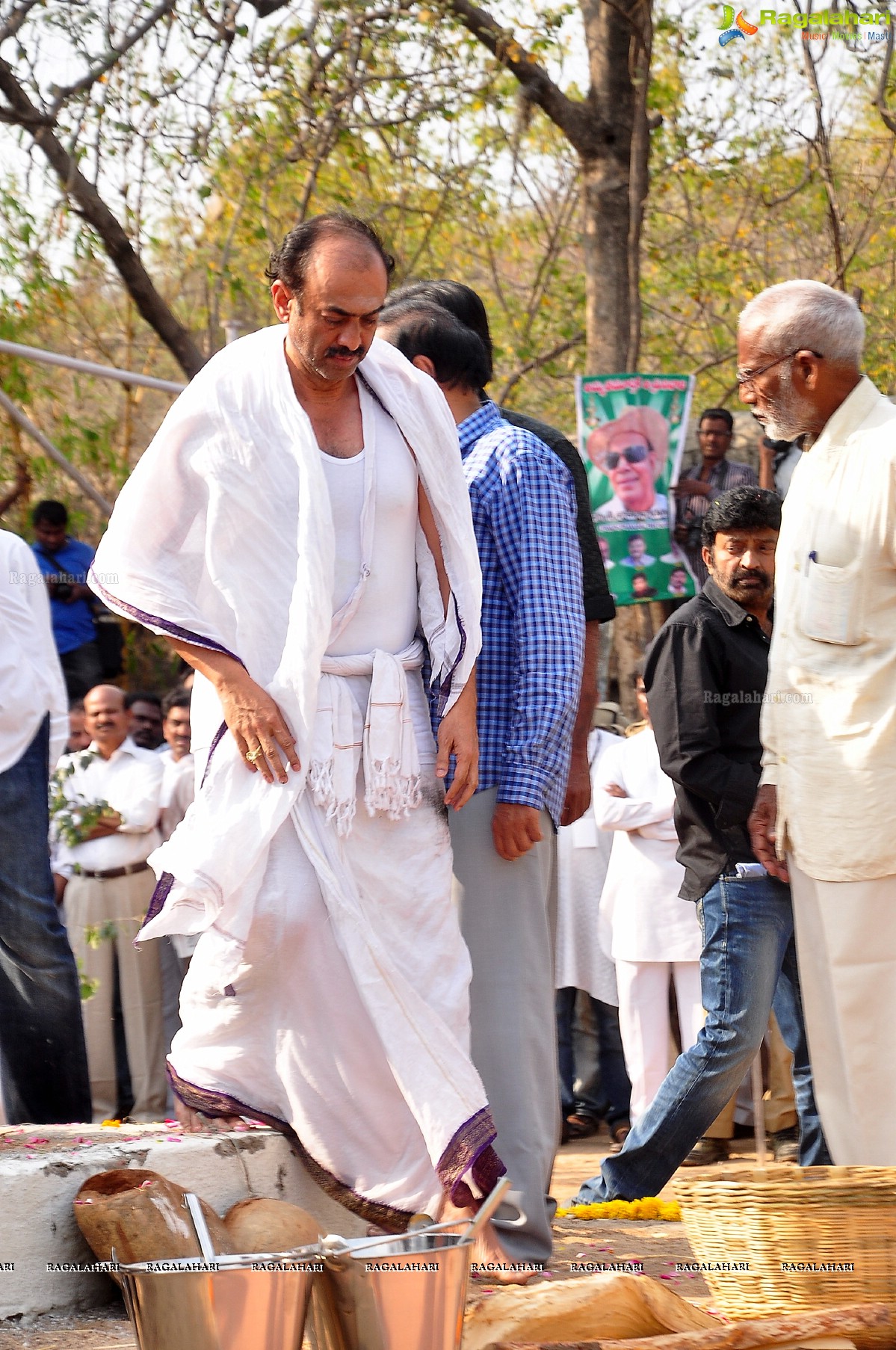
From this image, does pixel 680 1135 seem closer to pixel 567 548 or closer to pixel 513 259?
pixel 567 548

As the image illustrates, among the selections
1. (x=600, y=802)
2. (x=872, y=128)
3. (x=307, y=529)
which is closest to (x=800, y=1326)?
(x=307, y=529)

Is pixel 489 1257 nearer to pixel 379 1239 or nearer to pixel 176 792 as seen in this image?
pixel 379 1239

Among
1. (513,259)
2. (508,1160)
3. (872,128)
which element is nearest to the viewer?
(508,1160)

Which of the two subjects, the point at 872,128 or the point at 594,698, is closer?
the point at 594,698

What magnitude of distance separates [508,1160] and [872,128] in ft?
54.1

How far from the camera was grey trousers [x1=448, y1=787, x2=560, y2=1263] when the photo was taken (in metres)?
3.86

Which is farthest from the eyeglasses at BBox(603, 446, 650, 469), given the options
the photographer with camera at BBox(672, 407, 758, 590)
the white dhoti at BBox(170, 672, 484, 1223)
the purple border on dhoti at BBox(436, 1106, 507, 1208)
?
the purple border on dhoti at BBox(436, 1106, 507, 1208)

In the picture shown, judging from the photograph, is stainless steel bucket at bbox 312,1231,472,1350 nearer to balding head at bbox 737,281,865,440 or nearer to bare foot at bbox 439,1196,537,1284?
bare foot at bbox 439,1196,537,1284

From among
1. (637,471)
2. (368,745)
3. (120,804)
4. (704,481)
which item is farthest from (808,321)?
(704,481)

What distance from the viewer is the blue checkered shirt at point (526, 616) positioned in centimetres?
398

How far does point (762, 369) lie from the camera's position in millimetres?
4000

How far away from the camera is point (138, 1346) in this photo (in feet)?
8.69

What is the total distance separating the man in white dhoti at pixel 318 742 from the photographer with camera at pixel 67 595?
608 cm

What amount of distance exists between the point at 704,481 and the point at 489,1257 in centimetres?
692
